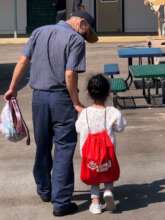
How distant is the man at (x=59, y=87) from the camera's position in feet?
20.1

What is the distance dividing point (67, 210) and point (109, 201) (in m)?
0.37

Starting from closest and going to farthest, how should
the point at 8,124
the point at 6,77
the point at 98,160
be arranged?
the point at 98,160
the point at 8,124
the point at 6,77

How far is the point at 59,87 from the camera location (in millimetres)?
6230

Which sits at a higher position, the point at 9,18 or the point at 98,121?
the point at 9,18

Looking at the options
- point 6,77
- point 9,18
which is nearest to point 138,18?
point 9,18

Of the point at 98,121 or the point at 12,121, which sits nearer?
the point at 98,121

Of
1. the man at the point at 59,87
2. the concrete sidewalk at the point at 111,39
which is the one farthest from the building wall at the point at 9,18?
the man at the point at 59,87

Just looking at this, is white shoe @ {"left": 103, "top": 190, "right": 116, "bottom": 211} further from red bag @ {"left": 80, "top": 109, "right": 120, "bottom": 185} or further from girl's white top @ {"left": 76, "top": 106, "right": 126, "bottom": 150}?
girl's white top @ {"left": 76, "top": 106, "right": 126, "bottom": 150}

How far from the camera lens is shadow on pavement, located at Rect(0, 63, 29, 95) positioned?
14.6 meters

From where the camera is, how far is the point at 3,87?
48.4 ft

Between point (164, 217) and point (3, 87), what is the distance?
893 centimetres

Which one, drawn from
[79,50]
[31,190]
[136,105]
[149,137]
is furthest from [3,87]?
[79,50]

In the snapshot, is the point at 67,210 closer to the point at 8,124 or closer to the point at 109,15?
the point at 8,124

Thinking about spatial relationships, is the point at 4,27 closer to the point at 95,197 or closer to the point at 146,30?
the point at 146,30
